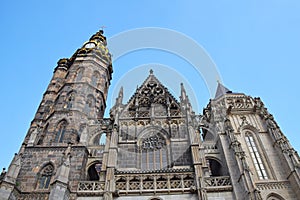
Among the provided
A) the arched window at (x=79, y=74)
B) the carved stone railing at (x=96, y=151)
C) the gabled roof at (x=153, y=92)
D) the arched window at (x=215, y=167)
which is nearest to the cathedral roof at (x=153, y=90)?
the gabled roof at (x=153, y=92)

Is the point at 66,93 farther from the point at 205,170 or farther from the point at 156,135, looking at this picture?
the point at 205,170

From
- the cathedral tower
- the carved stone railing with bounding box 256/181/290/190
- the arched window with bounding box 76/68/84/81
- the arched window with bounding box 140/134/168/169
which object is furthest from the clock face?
the carved stone railing with bounding box 256/181/290/190

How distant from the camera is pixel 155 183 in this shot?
15023 mm

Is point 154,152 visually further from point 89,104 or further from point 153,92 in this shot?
point 89,104

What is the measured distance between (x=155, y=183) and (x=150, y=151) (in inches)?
130

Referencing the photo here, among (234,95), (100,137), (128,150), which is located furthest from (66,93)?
(234,95)

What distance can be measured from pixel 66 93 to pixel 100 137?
18.3 feet

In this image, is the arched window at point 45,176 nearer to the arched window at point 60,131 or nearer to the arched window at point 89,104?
the arched window at point 60,131

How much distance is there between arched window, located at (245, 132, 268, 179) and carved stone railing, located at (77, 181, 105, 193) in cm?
1061

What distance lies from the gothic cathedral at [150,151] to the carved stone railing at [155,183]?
0.06 metres

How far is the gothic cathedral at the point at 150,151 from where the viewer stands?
14578 millimetres

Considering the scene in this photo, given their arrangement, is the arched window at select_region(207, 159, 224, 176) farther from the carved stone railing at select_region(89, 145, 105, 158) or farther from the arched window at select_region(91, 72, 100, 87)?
the arched window at select_region(91, 72, 100, 87)

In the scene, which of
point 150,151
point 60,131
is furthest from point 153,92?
point 60,131

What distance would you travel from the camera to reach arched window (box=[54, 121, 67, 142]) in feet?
63.0
